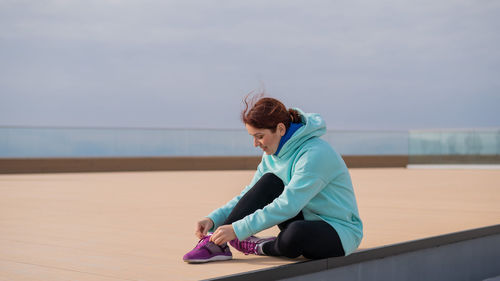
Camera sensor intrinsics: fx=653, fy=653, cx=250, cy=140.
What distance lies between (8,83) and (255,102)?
33247mm

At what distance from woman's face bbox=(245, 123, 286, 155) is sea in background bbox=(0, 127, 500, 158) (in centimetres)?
1505

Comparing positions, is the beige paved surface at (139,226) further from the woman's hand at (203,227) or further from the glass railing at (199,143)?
the glass railing at (199,143)

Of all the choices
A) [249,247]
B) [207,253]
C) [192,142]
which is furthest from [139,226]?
[192,142]

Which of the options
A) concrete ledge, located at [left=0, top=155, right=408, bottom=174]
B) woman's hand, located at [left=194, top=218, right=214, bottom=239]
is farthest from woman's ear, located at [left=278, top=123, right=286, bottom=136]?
concrete ledge, located at [left=0, top=155, right=408, bottom=174]

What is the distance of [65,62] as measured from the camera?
39.1m

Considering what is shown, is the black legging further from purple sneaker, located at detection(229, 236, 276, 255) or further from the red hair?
the red hair

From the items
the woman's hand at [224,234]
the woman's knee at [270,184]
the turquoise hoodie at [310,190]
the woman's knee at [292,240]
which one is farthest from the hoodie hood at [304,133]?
the woman's hand at [224,234]

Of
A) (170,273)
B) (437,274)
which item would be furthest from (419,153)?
(170,273)

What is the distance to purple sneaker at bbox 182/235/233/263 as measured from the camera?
3.26 metres

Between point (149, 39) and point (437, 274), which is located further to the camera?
point (149, 39)

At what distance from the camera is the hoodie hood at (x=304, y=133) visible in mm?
3295

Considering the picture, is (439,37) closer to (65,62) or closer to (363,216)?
(65,62)

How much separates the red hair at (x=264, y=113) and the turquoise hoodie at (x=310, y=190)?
0.37ft

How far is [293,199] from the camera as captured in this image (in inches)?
124
